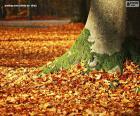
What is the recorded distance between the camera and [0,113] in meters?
7.43

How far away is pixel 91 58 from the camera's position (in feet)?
31.5

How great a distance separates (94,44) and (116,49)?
1.69ft

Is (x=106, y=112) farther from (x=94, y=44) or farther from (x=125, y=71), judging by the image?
(x=94, y=44)

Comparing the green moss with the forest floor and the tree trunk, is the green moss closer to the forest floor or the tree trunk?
the tree trunk

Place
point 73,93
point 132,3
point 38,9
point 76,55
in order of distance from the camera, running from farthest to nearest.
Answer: point 38,9, point 76,55, point 132,3, point 73,93

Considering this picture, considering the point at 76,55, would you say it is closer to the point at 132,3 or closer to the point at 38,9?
the point at 132,3

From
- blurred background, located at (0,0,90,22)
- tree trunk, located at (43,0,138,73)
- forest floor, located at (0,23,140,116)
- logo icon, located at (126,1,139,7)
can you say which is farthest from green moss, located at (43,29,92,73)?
blurred background, located at (0,0,90,22)

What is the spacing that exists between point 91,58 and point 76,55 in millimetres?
446

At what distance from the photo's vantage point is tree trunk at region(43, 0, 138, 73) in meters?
9.40

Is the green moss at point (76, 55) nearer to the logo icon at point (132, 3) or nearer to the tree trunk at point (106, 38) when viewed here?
the tree trunk at point (106, 38)

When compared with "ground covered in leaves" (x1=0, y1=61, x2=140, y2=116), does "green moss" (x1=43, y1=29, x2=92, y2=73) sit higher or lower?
higher

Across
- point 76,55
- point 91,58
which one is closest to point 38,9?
point 76,55

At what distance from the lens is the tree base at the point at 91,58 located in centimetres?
934

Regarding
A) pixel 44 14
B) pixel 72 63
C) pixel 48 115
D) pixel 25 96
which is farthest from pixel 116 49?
pixel 44 14
